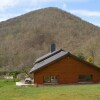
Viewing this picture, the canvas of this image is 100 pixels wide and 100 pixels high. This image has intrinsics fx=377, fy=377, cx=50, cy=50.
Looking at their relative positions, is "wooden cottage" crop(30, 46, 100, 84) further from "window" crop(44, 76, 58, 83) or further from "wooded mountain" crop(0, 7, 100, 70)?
"wooded mountain" crop(0, 7, 100, 70)

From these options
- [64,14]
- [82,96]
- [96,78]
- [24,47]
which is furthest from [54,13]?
[82,96]

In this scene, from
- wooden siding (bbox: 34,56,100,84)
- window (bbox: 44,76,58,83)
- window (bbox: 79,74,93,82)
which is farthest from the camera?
window (bbox: 79,74,93,82)

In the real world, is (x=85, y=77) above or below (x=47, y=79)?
above

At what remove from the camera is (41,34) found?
151m

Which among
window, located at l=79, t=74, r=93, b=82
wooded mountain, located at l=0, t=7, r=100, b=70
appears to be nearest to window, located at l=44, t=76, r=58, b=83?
window, located at l=79, t=74, r=93, b=82

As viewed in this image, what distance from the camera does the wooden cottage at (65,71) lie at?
153ft

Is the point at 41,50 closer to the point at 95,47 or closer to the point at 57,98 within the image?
the point at 95,47

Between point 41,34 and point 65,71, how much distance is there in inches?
4115

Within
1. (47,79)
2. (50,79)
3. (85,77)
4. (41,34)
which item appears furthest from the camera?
(41,34)

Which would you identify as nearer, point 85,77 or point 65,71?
point 65,71

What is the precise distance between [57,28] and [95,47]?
155ft

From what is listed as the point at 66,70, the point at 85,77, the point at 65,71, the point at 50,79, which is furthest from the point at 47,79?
the point at 85,77

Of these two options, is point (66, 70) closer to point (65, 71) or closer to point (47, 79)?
point (65, 71)

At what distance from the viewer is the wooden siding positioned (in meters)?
46.8
